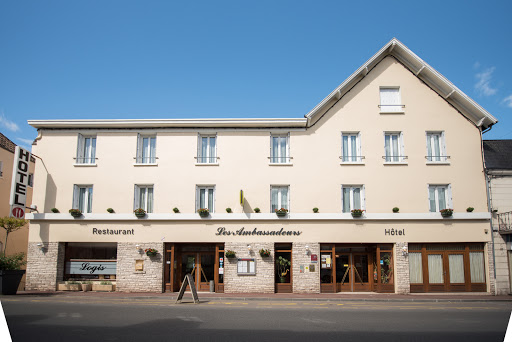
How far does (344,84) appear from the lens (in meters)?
21.0

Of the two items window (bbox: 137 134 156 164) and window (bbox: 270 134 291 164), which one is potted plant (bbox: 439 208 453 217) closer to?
window (bbox: 270 134 291 164)

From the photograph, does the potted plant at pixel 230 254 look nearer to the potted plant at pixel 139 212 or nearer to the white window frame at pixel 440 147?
the potted plant at pixel 139 212

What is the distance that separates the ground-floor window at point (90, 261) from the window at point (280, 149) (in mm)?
9318

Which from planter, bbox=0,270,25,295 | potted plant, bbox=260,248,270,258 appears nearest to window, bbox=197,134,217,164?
potted plant, bbox=260,248,270,258

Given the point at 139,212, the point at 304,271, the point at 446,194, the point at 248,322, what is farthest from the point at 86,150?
the point at 446,194

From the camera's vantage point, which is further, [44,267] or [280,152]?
[280,152]

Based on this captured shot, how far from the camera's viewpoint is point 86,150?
21672 millimetres

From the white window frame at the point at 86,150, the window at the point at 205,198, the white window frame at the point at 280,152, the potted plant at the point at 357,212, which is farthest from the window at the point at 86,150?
the potted plant at the point at 357,212

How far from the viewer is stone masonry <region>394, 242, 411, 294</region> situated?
19.8m

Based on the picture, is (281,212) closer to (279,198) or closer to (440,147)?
(279,198)

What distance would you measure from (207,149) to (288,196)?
16.2 ft

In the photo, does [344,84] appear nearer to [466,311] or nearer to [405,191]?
[405,191]

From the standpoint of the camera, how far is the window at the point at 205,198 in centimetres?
2083

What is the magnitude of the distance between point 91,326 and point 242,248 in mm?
10244
